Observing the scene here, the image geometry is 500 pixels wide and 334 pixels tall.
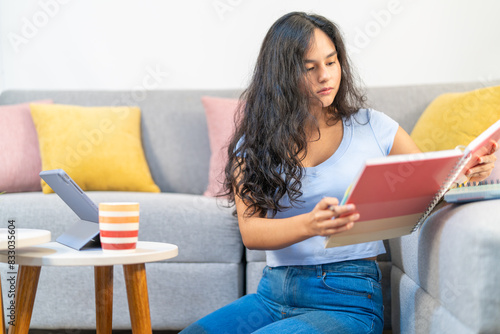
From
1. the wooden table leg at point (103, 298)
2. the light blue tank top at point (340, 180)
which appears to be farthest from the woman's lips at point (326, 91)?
the wooden table leg at point (103, 298)

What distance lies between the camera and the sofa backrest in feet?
7.62

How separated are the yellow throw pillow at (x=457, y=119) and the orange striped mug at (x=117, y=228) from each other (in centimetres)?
137

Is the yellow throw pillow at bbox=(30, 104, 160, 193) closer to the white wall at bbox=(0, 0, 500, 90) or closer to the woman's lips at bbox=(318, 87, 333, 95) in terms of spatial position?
the white wall at bbox=(0, 0, 500, 90)

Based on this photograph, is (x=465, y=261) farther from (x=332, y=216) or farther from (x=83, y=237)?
(x=83, y=237)

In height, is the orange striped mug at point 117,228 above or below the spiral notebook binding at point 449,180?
below

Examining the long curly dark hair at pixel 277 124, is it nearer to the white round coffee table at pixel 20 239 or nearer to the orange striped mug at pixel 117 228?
the orange striped mug at pixel 117 228

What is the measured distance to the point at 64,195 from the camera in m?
1.15

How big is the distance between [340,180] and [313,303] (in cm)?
28

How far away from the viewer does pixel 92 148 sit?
2.24 m

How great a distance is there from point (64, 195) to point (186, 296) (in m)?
0.76

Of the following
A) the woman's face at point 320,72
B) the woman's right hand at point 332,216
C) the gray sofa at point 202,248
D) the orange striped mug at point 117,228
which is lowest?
the gray sofa at point 202,248

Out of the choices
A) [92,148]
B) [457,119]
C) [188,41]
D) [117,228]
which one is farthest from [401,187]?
[188,41]

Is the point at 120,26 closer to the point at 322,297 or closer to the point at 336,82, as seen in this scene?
the point at 336,82

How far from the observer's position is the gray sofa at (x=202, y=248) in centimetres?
84
